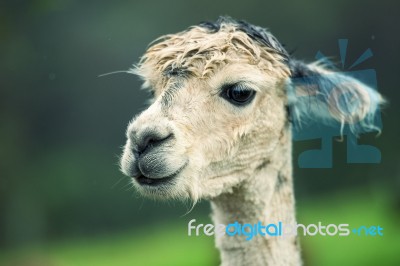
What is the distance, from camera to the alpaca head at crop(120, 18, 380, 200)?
2.40 m

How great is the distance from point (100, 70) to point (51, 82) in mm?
413

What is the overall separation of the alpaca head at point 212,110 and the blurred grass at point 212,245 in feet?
3.13

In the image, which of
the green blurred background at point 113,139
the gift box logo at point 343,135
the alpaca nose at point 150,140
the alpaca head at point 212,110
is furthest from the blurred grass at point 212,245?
the alpaca nose at point 150,140

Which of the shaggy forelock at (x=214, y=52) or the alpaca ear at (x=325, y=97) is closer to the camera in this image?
the shaggy forelock at (x=214, y=52)

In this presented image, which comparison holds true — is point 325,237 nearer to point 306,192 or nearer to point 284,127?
point 306,192

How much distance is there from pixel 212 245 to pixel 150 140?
1.54 m

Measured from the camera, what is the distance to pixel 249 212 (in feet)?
9.28

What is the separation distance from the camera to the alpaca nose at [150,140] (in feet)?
7.56

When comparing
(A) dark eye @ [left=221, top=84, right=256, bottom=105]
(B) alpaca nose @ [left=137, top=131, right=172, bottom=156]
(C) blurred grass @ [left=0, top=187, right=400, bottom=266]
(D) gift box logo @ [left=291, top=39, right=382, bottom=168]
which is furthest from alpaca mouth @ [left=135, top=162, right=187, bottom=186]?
(C) blurred grass @ [left=0, top=187, right=400, bottom=266]

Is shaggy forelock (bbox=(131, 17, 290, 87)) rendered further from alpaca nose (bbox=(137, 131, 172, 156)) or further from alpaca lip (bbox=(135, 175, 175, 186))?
alpaca lip (bbox=(135, 175, 175, 186))

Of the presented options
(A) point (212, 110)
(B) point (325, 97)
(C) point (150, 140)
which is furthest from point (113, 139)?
(B) point (325, 97)

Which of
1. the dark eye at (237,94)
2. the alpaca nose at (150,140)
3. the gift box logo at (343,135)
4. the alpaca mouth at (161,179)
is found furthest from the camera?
the gift box logo at (343,135)

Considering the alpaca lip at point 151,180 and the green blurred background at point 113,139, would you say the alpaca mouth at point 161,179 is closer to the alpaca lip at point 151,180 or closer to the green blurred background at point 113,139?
the alpaca lip at point 151,180

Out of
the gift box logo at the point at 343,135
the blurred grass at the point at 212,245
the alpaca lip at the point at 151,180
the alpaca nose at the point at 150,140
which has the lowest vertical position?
the blurred grass at the point at 212,245
